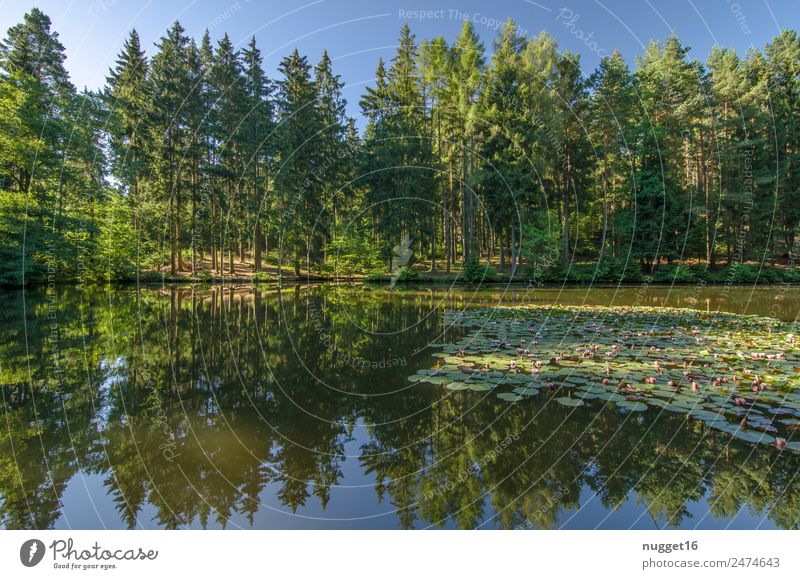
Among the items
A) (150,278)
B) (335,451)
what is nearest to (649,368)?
(335,451)

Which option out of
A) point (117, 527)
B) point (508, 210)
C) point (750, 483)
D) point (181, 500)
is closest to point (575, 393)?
point (750, 483)

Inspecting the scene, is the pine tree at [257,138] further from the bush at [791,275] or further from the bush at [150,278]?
the bush at [791,275]

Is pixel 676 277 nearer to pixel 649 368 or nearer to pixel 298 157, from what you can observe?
pixel 649 368

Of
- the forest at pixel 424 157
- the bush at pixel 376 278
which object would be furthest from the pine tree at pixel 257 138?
the bush at pixel 376 278

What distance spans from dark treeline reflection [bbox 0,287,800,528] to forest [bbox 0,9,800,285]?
21.3m

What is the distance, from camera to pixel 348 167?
3406 cm

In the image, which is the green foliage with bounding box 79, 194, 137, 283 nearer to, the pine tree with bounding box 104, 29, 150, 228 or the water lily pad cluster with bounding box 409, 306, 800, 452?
the pine tree with bounding box 104, 29, 150, 228

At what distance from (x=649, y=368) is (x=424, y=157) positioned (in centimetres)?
2822

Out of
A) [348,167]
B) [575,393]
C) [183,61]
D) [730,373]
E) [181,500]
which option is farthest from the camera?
[348,167]

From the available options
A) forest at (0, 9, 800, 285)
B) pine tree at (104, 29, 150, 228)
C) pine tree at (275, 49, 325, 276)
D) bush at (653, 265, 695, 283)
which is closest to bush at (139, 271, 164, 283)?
forest at (0, 9, 800, 285)

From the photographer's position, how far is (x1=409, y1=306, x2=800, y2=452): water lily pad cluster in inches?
198

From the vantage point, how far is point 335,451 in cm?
420

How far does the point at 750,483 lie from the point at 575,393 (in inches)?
89.2
